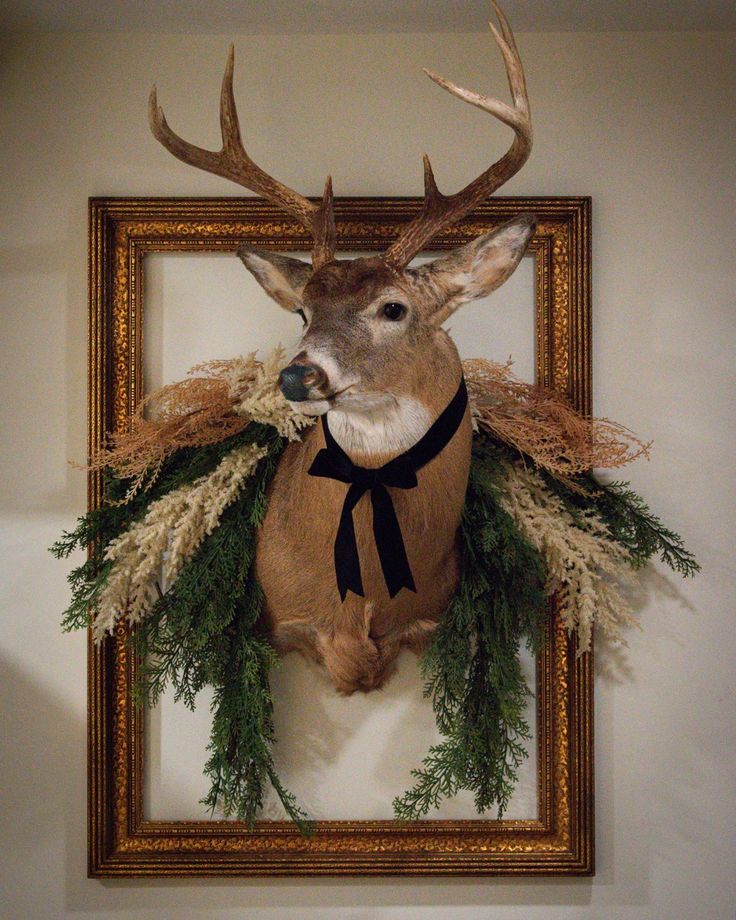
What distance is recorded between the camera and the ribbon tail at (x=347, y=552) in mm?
A: 1477

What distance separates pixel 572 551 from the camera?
5.49ft

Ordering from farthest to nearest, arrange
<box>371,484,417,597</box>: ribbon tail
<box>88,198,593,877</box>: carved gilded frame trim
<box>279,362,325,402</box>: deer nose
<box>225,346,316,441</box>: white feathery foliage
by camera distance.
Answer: <box>88,198,593,877</box>: carved gilded frame trim < <box>225,346,316,441</box>: white feathery foliage < <box>371,484,417,597</box>: ribbon tail < <box>279,362,325,402</box>: deer nose

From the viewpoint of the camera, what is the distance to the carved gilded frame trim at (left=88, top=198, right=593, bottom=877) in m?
1.82

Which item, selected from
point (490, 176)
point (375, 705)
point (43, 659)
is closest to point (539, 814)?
point (375, 705)

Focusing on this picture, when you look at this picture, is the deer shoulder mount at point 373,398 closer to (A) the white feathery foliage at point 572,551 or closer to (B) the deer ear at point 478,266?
(B) the deer ear at point 478,266

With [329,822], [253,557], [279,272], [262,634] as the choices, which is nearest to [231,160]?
[279,272]

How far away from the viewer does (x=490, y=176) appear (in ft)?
4.77

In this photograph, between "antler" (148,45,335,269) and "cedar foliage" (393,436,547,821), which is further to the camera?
"cedar foliage" (393,436,547,821)

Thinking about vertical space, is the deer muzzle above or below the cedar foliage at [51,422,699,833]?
above

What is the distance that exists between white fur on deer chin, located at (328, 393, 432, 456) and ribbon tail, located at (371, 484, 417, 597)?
0.27 feet

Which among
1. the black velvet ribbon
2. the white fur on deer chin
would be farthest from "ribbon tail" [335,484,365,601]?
the white fur on deer chin

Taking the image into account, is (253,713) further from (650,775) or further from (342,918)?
(650,775)

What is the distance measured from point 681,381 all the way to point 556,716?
82 centimetres

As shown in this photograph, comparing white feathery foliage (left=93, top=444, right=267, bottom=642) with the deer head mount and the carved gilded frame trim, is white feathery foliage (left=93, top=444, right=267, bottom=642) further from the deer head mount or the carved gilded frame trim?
the deer head mount
